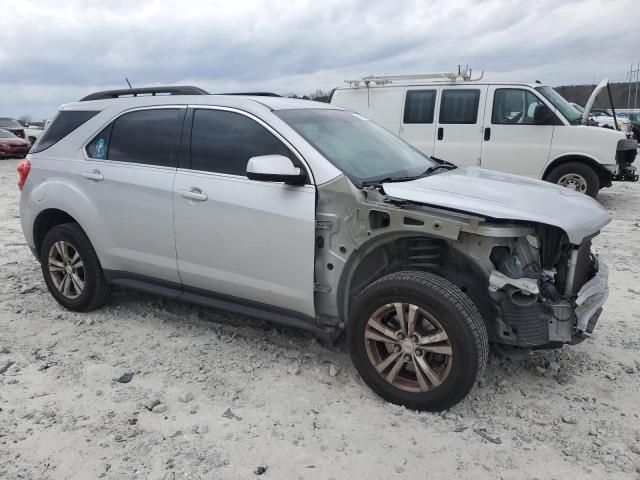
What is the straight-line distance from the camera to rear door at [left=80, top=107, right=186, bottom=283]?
3.92 metres

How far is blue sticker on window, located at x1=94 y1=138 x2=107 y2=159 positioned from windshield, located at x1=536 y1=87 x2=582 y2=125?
7.06 meters

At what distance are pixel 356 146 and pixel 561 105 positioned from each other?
6.50 meters

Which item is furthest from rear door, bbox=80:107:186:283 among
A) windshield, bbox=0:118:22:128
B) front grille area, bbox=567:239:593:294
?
windshield, bbox=0:118:22:128

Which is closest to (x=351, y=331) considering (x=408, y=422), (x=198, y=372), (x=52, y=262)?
(x=408, y=422)

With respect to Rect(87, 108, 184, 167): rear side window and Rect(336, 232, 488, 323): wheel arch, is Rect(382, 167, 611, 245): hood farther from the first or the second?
Rect(87, 108, 184, 167): rear side window

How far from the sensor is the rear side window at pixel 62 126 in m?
4.50

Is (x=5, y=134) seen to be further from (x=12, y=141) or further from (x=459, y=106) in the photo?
(x=459, y=106)

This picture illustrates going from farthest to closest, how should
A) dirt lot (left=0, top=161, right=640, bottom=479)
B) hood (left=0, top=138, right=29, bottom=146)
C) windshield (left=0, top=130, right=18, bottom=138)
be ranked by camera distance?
windshield (left=0, top=130, right=18, bottom=138)
hood (left=0, top=138, right=29, bottom=146)
dirt lot (left=0, top=161, right=640, bottom=479)

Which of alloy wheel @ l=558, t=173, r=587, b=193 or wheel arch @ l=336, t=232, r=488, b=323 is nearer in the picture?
wheel arch @ l=336, t=232, r=488, b=323

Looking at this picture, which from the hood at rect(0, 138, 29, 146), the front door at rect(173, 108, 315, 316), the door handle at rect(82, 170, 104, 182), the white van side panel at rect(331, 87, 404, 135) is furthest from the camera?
the hood at rect(0, 138, 29, 146)

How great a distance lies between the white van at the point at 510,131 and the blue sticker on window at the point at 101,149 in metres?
6.34

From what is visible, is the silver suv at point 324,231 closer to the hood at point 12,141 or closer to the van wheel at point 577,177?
the van wheel at point 577,177

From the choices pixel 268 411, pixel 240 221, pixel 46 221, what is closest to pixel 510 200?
pixel 240 221

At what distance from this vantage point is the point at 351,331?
3248mm
